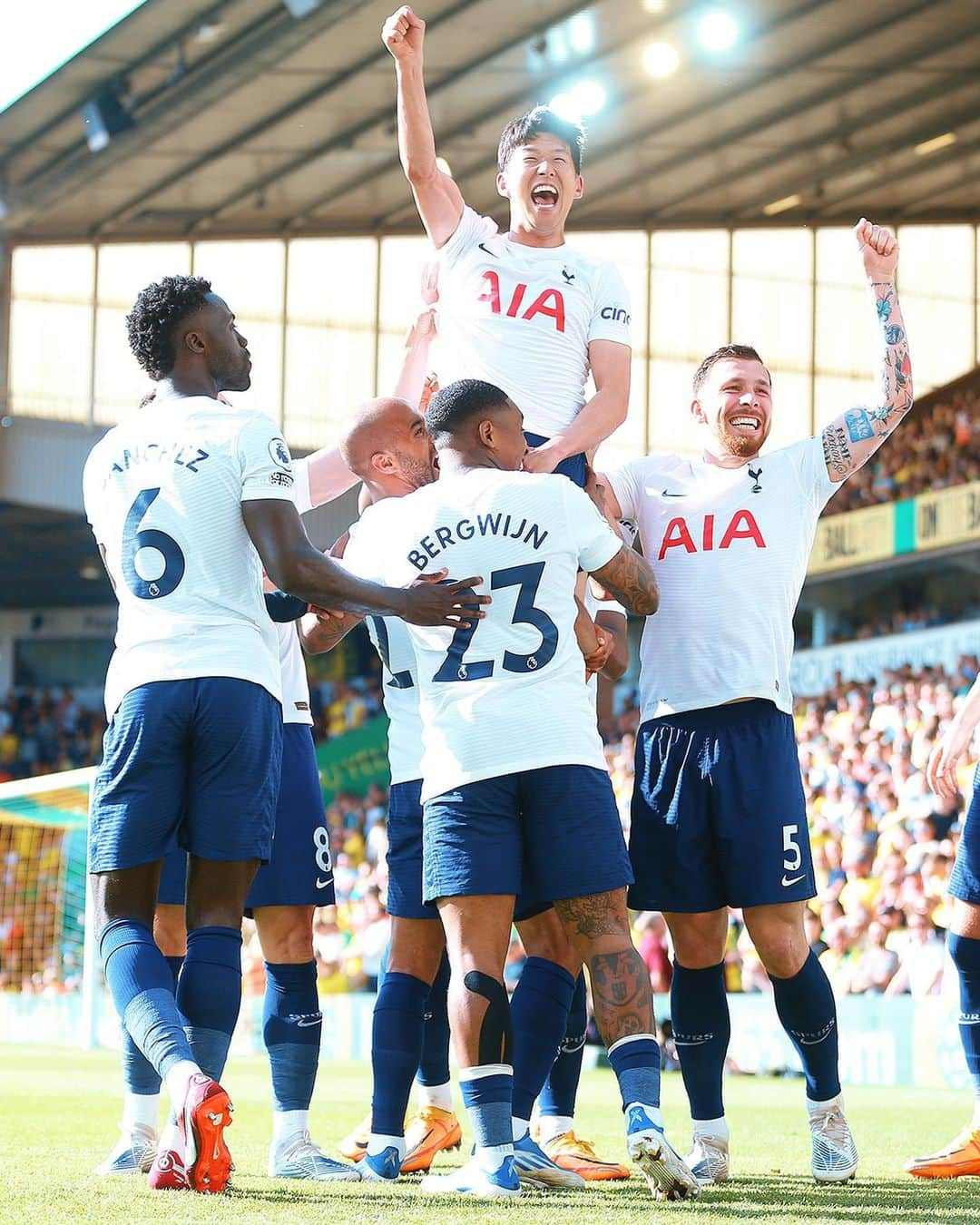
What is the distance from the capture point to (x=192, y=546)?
4.32 meters

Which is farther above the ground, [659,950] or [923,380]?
[923,380]

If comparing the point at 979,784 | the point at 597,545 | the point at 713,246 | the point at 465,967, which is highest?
the point at 713,246

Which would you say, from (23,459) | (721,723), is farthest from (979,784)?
(23,459)

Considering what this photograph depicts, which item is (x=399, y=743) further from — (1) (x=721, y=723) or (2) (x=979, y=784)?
(2) (x=979, y=784)

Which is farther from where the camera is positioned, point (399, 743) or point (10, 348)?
point (10, 348)

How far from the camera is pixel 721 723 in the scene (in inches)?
199

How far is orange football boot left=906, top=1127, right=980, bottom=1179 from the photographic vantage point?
4.96 m

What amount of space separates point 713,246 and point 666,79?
6151 millimetres

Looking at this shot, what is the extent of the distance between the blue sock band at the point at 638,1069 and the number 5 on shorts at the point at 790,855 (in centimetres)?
88

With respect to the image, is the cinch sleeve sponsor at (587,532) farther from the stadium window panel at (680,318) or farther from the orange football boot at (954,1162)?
the stadium window panel at (680,318)

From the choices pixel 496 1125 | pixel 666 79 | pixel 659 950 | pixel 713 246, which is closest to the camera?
pixel 496 1125

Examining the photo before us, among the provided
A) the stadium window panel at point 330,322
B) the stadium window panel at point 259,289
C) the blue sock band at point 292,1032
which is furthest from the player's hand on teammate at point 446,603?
the stadium window panel at point 330,322

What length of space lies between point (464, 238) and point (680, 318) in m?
23.4

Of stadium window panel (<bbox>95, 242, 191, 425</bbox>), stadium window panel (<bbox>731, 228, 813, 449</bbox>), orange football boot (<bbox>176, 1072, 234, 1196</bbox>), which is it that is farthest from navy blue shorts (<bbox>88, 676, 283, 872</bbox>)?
stadium window panel (<bbox>731, 228, 813, 449</bbox>)
